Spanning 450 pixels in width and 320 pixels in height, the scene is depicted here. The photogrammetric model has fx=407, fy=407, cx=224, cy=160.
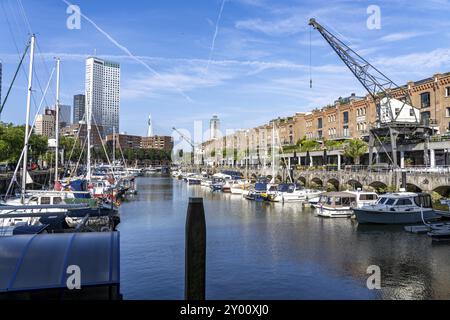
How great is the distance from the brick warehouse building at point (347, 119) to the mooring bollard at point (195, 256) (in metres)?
72.5

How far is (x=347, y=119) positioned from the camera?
107625mm

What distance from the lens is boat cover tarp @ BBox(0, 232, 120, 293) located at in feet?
40.1

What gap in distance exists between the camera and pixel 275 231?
1663 inches

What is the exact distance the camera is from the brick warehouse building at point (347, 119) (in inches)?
2948

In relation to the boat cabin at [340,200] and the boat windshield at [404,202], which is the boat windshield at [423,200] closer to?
the boat windshield at [404,202]

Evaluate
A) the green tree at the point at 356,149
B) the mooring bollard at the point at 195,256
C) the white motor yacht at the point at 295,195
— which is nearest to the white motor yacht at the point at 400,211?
the white motor yacht at the point at 295,195

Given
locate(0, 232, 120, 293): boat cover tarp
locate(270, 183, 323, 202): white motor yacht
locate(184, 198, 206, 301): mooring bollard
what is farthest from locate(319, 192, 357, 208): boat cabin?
locate(184, 198, 206, 301): mooring bollard

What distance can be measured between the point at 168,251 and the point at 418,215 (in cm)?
2622

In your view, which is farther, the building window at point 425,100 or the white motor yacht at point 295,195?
the building window at point 425,100

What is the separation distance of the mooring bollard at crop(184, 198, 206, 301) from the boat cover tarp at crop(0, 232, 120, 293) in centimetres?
278

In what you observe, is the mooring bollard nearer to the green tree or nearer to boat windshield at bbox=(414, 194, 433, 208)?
boat windshield at bbox=(414, 194, 433, 208)

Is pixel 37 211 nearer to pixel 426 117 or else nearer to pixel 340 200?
pixel 340 200

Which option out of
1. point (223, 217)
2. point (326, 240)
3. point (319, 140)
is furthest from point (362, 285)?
point (319, 140)
